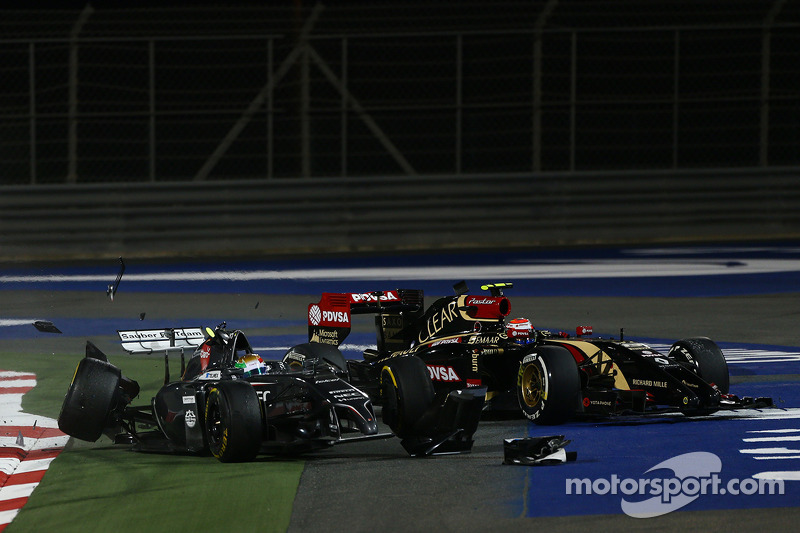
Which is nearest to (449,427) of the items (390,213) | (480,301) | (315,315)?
(480,301)

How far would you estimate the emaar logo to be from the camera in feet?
21.3

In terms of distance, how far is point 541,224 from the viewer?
19938 millimetres

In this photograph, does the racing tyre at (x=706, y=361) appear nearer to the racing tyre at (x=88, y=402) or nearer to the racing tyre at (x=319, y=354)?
the racing tyre at (x=319, y=354)

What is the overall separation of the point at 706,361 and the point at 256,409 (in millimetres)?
3487

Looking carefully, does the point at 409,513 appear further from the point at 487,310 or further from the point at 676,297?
the point at 676,297

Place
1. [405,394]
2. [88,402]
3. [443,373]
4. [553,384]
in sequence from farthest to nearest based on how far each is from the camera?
[443,373], [553,384], [88,402], [405,394]

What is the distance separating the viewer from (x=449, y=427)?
7.98 m

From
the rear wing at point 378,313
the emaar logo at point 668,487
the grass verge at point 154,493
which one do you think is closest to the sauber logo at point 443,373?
the rear wing at point 378,313

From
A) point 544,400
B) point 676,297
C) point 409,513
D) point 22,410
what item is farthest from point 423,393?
point 676,297

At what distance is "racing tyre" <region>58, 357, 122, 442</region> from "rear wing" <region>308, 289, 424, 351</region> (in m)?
2.32

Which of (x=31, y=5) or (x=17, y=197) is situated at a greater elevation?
(x=31, y=5)

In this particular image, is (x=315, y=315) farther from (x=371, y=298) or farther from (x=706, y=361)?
(x=706, y=361)

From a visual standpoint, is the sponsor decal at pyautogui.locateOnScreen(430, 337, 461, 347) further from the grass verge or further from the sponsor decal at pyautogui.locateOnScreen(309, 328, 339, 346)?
the grass verge

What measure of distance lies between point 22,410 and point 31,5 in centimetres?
2025
